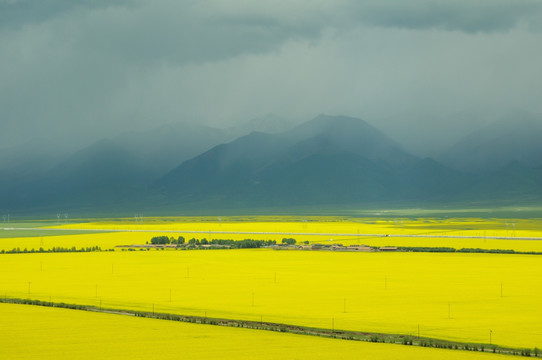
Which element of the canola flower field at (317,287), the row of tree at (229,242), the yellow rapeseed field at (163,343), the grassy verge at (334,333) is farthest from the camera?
the row of tree at (229,242)

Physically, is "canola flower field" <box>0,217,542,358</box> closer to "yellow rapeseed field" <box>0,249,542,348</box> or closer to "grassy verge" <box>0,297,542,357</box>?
"yellow rapeseed field" <box>0,249,542,348</box>

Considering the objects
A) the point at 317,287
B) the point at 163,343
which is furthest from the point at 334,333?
the point at 317,287

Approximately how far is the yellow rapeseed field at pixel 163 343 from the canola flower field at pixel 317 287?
3.06 metres

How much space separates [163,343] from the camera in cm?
3522

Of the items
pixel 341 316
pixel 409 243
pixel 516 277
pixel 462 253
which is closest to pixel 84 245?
pixel 409 243

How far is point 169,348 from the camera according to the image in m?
34.0

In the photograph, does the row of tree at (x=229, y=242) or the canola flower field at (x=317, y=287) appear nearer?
the canola flower field at (x=317, y=287)

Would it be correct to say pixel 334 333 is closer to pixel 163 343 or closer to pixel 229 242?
pixel 163 343

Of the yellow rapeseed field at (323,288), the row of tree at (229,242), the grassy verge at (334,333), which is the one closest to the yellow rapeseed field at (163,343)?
the grassy verge at (334,333)

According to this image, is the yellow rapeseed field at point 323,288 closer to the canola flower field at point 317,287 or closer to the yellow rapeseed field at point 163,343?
the canola flower field at point 317,287

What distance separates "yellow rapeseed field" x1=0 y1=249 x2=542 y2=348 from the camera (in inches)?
1656

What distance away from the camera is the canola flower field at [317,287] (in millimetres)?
41969

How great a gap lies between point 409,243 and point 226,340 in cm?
7745

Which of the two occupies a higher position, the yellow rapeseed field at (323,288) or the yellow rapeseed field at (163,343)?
the yellow rapeseed field at (323,288)
